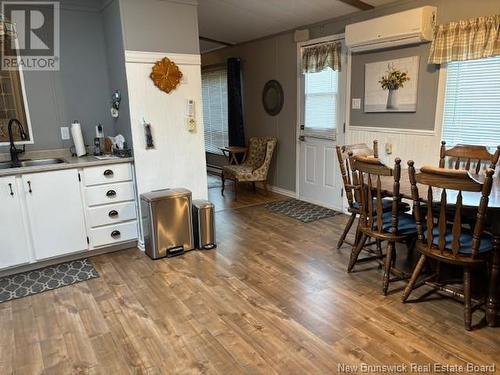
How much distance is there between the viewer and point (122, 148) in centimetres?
348

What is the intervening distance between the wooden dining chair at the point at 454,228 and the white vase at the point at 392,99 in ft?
5.42

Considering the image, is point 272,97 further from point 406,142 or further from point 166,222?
point 166,222

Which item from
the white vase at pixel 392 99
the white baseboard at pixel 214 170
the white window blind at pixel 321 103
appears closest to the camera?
the white vase at pixel 392 99

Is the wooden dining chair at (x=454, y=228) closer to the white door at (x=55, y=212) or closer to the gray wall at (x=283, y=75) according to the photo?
the gray wall at (x=283, y=75)

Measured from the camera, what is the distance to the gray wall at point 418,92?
3.47 m

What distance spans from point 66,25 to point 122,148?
128 centimetres

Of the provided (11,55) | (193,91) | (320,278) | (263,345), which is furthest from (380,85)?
(11,55)

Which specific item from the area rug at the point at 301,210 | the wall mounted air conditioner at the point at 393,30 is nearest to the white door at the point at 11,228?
the area rug at the point at 301,210

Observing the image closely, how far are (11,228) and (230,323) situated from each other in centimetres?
199

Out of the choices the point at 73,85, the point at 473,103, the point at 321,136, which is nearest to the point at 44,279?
the point at 73,85

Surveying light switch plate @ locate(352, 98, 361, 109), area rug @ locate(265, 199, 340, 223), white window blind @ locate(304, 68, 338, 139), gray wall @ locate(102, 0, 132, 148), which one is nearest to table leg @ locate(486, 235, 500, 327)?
area rug @ locate(265, 199, 340, 223)

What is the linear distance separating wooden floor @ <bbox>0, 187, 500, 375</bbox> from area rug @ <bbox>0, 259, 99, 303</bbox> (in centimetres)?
11

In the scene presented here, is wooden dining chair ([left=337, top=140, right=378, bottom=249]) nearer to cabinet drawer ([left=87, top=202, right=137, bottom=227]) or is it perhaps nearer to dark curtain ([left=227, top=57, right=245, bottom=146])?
cabinet drawer ([left=87, top=202, right=137, bottom=227])

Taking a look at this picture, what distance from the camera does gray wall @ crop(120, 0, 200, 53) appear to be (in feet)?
10.3
